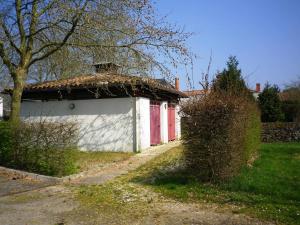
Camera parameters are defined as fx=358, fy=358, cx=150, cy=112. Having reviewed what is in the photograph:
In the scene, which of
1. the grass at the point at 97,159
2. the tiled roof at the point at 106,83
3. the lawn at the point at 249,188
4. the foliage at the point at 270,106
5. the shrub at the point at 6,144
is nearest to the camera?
the lawn at the point at 249,188

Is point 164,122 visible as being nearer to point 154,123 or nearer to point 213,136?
point 154,123

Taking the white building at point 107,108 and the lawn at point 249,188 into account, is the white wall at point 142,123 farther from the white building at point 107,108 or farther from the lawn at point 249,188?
the lawn at point 249,188

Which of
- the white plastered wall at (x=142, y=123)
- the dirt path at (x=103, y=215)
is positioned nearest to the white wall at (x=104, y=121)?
the white plastered wall at (x=142, y=123)

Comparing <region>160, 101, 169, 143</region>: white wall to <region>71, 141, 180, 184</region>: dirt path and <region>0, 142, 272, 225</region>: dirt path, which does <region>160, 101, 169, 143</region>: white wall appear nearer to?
<region>71, 141, 180, 184</region>: dirt path

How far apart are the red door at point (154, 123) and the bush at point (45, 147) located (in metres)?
7.52

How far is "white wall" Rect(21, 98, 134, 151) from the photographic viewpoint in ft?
54.9

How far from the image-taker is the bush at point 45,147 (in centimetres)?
1087

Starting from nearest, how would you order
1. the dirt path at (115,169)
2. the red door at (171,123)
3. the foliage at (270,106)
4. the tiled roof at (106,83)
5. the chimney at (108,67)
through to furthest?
1. the dirt path at (115,169)
2. the tiled roof at (106,83)
3. the chimney at (108,67)
4. the red door at (171,123)
5. the foliage at (270,106)

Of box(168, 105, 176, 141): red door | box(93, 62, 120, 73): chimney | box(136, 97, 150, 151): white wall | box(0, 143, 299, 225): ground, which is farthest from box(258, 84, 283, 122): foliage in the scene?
box(0, 143, 299, 225): ground

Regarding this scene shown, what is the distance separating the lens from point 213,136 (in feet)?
27.6

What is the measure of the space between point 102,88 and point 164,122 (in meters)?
5.43

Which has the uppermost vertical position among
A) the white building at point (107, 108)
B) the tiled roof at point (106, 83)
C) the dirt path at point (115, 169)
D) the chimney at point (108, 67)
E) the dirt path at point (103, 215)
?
the chimney at point (108, 67)

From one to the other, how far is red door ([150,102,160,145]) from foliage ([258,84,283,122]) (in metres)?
12.5

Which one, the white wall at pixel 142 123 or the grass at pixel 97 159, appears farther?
the white wall at pixel 142 123
